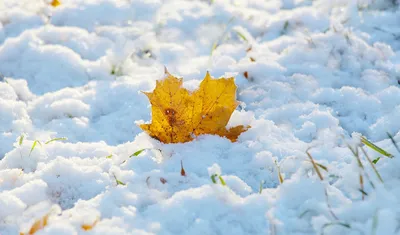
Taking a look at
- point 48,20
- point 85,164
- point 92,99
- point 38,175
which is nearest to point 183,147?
point 85,164

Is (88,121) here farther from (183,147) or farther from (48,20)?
(48,20)

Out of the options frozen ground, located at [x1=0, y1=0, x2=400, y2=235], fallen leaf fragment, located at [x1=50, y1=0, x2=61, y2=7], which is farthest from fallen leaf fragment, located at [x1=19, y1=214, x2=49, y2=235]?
fallen leaf fragment, located at [x1=50, y1=0, x2=61, y2=7]

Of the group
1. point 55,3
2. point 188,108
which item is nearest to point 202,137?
point 188,108

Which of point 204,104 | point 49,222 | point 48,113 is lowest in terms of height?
point 48,113

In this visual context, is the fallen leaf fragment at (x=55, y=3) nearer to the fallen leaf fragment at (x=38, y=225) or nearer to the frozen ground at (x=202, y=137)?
the frozen ground at (x=202, y=137)

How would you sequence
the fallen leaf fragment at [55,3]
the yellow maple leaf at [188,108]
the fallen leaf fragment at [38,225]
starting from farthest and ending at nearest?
the fallen leaf fragment at [55,3]
the yellow maple leaf at [188,108]
the fallen leaf fragment at [38,225]

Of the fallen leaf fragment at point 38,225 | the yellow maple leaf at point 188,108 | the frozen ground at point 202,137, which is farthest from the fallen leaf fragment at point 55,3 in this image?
the fallen leaf fragment at point 38,225
